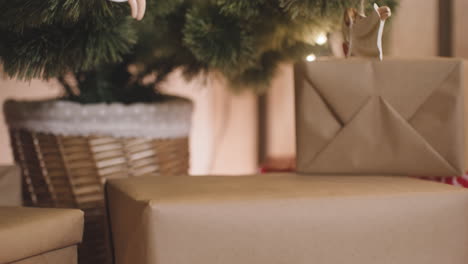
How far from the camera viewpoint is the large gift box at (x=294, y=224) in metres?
0.39

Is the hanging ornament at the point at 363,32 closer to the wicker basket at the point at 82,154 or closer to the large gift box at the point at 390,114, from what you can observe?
the large gift box at the point at 390,114

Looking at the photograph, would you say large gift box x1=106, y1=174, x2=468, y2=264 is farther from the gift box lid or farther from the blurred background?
the blurred background

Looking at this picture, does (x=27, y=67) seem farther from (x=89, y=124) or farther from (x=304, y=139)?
(x=304, y=139)

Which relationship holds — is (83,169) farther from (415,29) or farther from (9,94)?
(415,29)

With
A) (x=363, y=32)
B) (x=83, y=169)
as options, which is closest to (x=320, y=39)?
(x=363, y=32)

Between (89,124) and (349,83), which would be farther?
(89,124)

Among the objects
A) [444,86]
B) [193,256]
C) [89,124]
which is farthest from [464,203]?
[89,124]

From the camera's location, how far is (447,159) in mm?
503

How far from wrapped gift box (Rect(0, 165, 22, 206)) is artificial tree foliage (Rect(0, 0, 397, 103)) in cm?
12

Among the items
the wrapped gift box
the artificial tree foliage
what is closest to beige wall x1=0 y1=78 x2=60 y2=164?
the artificial tree foliage

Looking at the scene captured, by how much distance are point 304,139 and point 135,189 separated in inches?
7.9

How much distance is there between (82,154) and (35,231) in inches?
9.7

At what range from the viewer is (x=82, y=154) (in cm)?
64

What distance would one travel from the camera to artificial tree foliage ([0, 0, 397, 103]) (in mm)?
507
